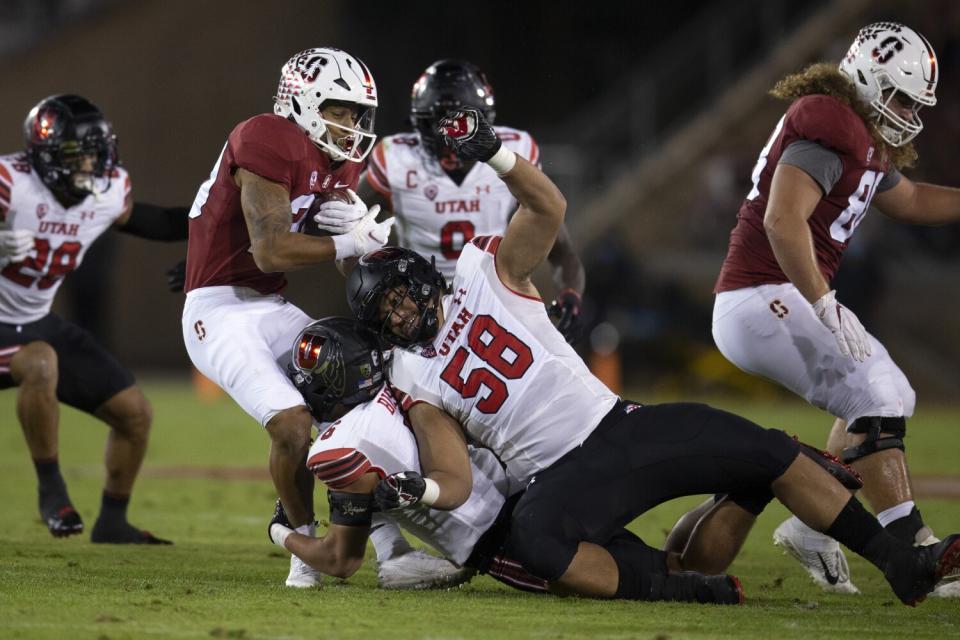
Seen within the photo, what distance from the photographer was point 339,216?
5.00m

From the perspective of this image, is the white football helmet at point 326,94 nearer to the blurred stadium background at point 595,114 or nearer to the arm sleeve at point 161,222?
the arm sleeve at point 161,222

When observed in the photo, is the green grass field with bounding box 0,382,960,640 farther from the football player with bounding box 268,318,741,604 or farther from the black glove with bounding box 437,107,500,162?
the black glove with bounding box 437,107,500,162

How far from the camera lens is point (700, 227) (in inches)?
644

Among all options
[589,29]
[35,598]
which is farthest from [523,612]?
[589,29]

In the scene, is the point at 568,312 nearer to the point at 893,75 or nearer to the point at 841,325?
the point at 841,325

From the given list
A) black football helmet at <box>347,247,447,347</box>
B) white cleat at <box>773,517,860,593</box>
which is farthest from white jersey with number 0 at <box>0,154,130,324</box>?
white cleat at <box>773,517,860,593</box>

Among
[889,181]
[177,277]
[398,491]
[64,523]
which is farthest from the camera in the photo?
[64,523]

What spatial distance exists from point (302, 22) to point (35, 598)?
16.2 metres

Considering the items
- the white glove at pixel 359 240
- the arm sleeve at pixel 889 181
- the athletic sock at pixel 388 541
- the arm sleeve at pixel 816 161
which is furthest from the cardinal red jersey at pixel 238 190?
the arm sleeve at pixel 889 181

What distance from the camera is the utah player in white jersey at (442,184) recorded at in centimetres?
633

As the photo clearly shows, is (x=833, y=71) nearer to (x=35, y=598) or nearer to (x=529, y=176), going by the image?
(x=529, y=176)

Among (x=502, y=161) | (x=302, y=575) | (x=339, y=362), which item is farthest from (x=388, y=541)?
(x=502, y=161)

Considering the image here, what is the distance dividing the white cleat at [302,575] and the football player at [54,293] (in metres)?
1.56

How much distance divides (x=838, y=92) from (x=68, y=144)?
138 inches
